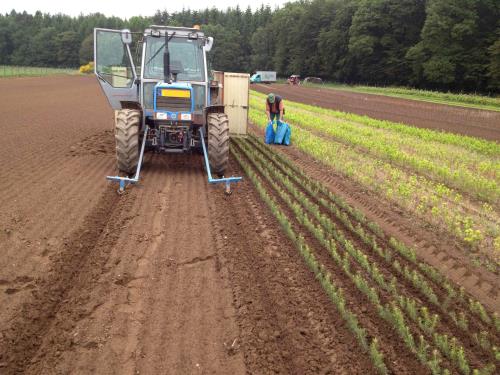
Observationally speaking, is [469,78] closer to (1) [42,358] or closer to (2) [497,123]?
(2) [497,123]

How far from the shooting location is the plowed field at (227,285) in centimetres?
339

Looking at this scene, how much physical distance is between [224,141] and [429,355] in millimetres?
5475

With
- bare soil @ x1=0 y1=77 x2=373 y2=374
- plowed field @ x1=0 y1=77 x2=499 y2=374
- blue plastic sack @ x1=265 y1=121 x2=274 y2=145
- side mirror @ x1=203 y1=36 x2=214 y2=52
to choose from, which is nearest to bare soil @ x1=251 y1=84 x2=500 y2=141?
blue plastic sack @ x1=265 y1=121 x2=274 y2=145

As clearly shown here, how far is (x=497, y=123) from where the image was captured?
19.4 meters

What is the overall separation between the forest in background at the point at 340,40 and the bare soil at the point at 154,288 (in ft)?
15.0

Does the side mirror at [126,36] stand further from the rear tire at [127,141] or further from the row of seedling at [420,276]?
the row of seedling at [420,276]

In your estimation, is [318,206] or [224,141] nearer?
[318,206]

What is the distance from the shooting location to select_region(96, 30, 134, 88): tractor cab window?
8.34 meters

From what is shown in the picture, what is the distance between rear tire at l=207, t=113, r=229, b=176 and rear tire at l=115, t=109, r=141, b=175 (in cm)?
130

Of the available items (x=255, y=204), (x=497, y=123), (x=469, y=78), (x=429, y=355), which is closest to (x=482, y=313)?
(x=429, y=355)

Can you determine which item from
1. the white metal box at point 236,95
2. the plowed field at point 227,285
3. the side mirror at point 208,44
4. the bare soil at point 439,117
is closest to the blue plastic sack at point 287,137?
the white metal box at point 236,95

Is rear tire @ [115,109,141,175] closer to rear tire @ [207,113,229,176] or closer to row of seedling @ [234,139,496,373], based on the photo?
rear tire @ [207,113,229,176]

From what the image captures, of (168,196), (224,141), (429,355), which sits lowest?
(429,355)

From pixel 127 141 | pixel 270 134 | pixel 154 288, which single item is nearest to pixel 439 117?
pixel 270 134
